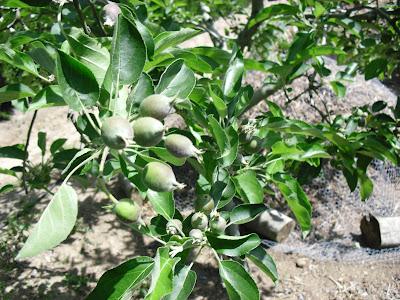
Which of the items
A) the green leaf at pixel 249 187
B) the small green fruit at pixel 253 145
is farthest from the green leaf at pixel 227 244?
the small green fruit at pixel 253 145

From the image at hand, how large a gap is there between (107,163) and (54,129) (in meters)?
4.00

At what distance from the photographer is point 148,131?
69 centimetres

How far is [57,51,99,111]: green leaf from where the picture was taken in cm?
78

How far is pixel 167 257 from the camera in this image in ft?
2.95

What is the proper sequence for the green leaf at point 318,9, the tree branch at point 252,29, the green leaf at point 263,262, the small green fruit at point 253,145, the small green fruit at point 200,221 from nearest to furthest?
the small green fruit at point 200,221
the green leaf at point 263,262
the small green fruit at point 253,145
the green leaf at point 318,9
the tree branch at point 252,29

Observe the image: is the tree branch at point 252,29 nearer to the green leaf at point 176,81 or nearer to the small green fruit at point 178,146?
the green leaf at point 176,81

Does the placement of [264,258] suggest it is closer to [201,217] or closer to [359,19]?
[201,217]

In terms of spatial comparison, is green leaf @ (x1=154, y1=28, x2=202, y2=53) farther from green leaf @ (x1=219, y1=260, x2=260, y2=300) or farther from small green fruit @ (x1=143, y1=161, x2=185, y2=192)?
green leaf @ (x1=219, y1=260, x2=260, y2=300)

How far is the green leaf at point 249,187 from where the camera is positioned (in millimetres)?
1192

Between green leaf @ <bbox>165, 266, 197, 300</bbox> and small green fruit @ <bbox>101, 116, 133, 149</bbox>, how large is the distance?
43cm

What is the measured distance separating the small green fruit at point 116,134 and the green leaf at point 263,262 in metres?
0.55

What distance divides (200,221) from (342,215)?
2733mm

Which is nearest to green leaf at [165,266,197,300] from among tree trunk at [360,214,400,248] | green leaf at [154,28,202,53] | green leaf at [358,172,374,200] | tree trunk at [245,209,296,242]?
green leaf at [154,28,202,53]

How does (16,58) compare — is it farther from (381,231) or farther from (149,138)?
(381,231)
